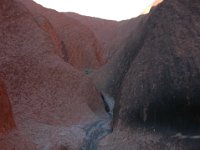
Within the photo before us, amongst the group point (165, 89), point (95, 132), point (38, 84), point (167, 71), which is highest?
point (167, 71)

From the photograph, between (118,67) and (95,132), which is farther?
(118,67)

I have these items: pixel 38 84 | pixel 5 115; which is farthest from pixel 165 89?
pixel 38 84

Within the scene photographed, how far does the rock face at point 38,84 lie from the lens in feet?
25.3

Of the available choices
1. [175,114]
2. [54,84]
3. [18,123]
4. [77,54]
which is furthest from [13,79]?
[77,54]

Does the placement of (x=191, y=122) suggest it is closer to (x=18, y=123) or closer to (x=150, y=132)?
(x=150, y=132)

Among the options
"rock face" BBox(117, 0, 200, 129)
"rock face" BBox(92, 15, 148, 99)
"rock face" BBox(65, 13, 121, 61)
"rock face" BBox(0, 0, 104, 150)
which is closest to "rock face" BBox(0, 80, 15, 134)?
"rock face" BBox(0, 0, 104, 150)

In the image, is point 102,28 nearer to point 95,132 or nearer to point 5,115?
point 95,132

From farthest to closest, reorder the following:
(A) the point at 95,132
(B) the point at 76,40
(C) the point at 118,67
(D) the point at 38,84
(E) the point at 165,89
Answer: (B) the point at 76,40, (C) the point at 118,67, (D) the point at 38,84, (A) the point at 95,132, (E) the point at 165,89

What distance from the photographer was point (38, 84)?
8680mm

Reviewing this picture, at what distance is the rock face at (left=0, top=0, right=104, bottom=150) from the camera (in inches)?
304

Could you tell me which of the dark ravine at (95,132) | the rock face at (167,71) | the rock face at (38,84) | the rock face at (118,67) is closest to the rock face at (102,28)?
the rock face at (118,67)

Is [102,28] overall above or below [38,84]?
below

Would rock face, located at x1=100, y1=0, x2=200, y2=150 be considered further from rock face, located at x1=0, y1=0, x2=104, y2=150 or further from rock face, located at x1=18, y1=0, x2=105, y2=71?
rock face, located at x1=18, y1=0, x2=105, y2=71

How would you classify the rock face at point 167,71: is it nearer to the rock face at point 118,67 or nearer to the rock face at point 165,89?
the rock face at point 165,89
